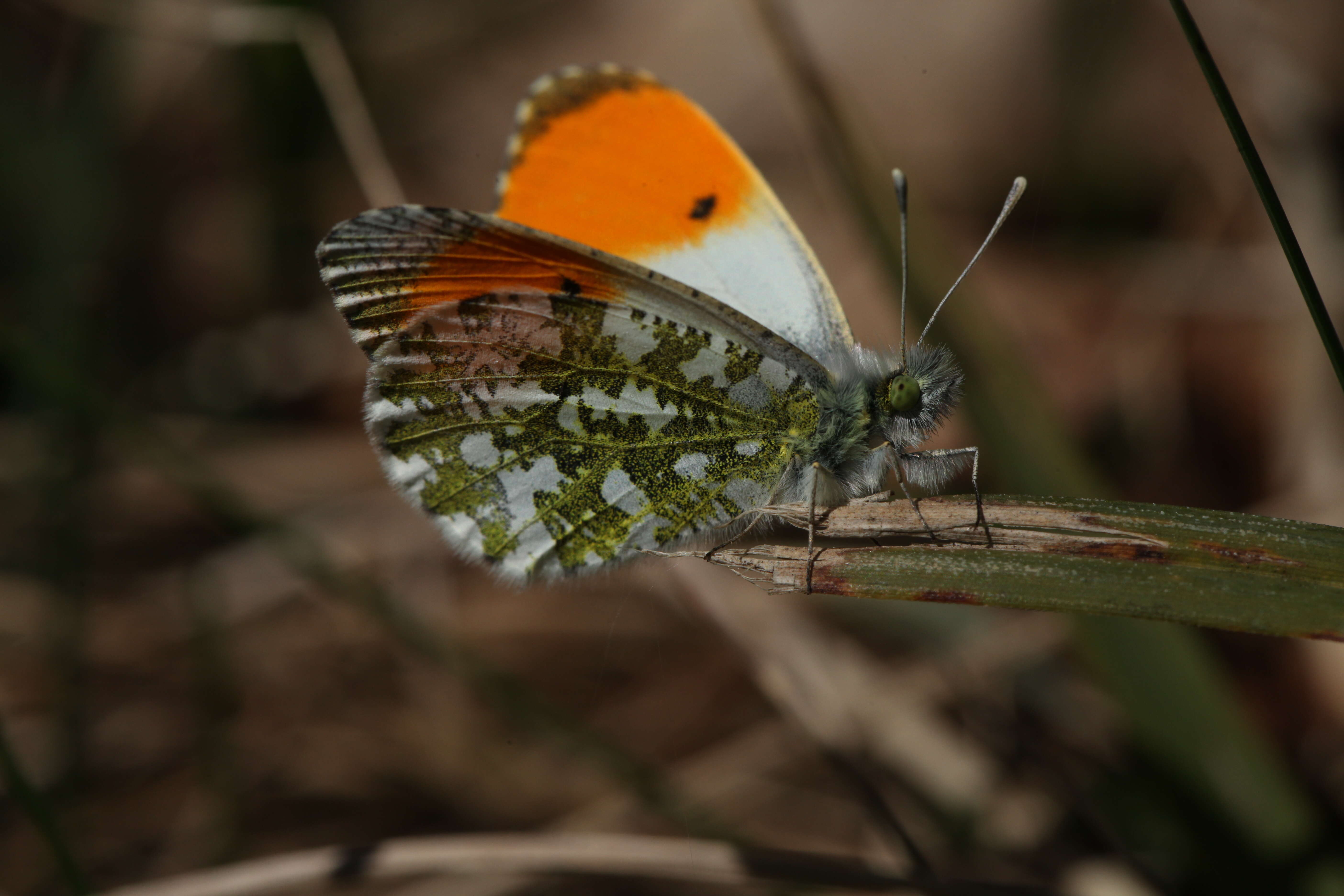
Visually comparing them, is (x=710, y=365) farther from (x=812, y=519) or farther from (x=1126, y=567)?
(x=1126, y=567)

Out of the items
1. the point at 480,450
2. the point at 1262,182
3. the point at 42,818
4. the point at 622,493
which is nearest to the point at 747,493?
the point at 622,493

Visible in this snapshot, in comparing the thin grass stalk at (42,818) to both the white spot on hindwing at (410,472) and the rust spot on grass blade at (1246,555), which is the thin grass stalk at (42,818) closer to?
the white spot on hindwing at (410,472)

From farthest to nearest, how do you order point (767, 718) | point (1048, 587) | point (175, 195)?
1. point (175, 195)
2. point (767, 718)
3. point (1048, 587)

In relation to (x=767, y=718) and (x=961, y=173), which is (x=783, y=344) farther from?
(x=961, y=173)

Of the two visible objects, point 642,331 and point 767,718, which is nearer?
point 642,331

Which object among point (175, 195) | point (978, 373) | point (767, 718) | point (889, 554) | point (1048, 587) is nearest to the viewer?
point (1048, 587)

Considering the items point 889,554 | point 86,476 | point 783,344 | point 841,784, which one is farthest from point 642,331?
point 86,476

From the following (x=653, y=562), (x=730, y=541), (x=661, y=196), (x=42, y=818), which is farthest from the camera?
(x=661, y=196)

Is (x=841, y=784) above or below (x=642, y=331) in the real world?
below
